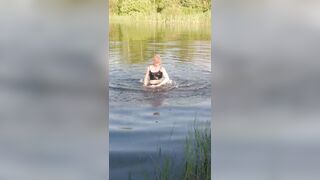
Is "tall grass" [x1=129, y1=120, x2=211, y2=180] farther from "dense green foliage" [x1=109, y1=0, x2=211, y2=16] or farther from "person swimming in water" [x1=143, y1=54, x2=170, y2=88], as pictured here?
"dense green foliage" [x1=109, y1=0, x2=211, y2=16]

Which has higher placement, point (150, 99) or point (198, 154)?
point (150, 99)

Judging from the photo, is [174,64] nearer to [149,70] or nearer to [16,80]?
[149,70]

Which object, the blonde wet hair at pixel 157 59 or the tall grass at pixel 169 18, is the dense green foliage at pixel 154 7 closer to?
the tall grass at pixel 169 18

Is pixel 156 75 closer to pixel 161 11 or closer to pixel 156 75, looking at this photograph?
pixel 156 75

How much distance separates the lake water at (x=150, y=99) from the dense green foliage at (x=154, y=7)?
0.24ft

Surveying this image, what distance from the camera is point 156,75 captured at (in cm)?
331

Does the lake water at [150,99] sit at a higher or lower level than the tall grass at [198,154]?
higher

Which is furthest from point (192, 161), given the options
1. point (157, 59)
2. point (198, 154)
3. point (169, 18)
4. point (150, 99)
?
point (169, 18)

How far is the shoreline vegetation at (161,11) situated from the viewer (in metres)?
3.28

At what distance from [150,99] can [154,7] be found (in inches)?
18.9

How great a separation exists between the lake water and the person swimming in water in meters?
0.02

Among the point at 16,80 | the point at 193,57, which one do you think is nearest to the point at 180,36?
the point at 193,57

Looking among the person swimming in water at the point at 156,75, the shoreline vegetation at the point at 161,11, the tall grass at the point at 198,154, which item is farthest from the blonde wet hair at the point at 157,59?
the tall grass at the point at 198,154

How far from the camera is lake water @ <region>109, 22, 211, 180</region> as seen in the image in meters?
3.30
